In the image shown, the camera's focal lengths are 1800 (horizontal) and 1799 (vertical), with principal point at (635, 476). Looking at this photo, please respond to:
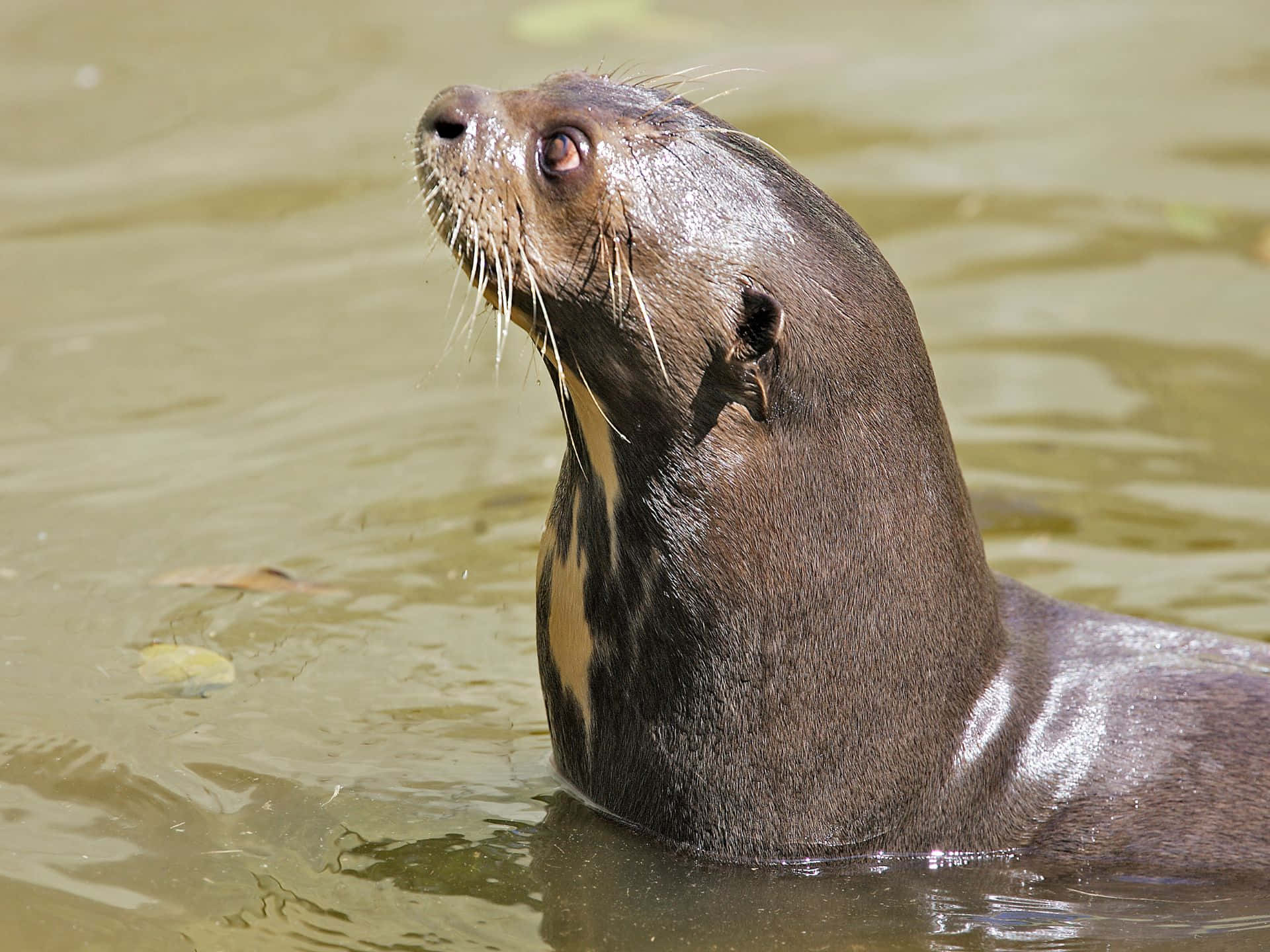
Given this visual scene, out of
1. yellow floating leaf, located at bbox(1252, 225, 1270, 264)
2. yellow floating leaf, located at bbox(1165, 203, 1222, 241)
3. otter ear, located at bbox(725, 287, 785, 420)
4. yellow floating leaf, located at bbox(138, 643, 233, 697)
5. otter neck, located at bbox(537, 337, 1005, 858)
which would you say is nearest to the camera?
otter ear, located at bbox(725, 287, 785, 420)

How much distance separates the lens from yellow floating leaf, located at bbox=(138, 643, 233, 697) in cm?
639

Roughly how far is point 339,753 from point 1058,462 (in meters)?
4.36

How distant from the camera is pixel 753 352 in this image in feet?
17.0

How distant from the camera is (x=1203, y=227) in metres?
11.6

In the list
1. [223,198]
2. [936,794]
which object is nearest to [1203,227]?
[223,198]

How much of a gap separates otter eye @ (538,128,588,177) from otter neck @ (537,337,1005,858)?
0.66 meters

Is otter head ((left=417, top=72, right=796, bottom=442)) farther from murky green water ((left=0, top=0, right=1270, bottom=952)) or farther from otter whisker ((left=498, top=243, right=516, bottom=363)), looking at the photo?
murky green water ((left=0, top=0, right=1270, bottom=952))

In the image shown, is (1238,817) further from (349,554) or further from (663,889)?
(349,554)

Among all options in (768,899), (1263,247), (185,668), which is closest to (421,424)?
(185,668)

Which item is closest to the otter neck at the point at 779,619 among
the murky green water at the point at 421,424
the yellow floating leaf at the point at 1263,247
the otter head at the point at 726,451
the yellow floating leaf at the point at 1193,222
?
the otter head at the point at 726,451

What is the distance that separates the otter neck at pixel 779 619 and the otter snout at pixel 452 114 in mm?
851

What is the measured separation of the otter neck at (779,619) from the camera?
5.26 metres

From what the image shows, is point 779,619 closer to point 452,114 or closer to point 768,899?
point 768,899

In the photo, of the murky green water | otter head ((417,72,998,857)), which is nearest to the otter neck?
otter head ((417,72,998,857))
